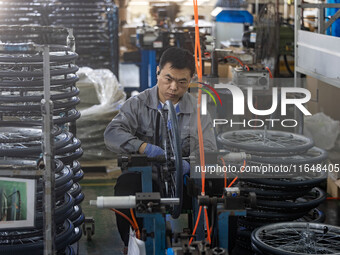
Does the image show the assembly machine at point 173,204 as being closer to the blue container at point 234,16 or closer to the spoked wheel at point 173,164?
the spoked wheel at point 173,164

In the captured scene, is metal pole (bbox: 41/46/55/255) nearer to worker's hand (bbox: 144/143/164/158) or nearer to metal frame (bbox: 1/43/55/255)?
metal frame (bbox: 1/43/55/255)

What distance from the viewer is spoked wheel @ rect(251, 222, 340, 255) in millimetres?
3452

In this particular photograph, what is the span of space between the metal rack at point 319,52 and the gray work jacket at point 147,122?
4.25ft

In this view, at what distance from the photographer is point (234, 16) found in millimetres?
8594

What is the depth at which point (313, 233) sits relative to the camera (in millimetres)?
3484

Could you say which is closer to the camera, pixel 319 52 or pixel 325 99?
pixel 319 52

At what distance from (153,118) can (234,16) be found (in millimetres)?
4954

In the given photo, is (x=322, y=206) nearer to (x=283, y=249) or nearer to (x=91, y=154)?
(x=283, y=249)

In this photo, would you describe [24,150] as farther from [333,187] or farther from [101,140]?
[333,187]

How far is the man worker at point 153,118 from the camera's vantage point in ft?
12.5

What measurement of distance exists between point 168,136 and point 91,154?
3.00 metres

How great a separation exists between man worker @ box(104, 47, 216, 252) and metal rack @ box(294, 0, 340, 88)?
51.0 inches

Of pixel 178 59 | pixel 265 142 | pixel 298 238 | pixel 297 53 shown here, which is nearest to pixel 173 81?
pixel 178 59

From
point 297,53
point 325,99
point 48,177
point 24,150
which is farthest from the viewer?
point 325,99
